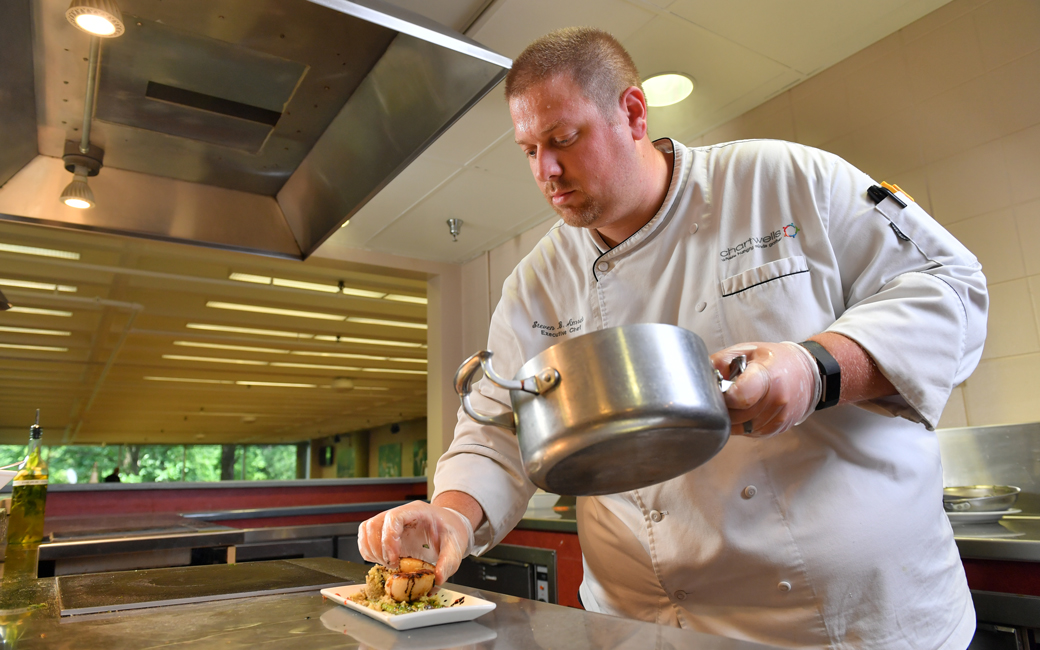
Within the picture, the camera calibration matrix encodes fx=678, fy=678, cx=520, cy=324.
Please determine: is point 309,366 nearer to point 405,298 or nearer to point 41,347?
point 41,347

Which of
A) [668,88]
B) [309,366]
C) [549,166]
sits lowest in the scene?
[549,166]

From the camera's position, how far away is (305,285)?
6.97 m

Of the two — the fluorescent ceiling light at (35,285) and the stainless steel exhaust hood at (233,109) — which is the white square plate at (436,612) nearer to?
the stainless steel exhaust hood at (233,109)

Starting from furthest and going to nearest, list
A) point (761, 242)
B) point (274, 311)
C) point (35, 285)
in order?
point (274, 311)
point (35, 285)
point (761, 242)

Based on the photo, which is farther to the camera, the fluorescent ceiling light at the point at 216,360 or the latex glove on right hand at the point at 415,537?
the fluorescent ceiling light at the point at 216,360

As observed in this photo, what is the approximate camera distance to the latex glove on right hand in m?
1.01

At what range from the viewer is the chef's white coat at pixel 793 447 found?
0.97 meters

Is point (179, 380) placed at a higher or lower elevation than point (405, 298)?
lower

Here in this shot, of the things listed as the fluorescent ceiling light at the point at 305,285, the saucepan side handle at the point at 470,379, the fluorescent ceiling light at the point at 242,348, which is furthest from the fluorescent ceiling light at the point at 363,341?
the saucepan side handle at the point at 470,379

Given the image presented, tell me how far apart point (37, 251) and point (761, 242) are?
255 inches

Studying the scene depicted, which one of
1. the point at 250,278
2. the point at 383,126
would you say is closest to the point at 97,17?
the point at 383,126

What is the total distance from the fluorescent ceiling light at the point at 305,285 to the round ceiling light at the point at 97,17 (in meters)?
5.54

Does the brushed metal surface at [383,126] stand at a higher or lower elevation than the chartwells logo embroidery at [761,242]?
higher

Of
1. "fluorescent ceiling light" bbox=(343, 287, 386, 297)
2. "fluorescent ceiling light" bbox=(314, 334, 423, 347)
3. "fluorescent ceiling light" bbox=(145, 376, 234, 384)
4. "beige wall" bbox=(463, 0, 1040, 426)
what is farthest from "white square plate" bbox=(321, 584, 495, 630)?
"fluorescent ceiling light" bbox=(145, 376, 234, 384)
